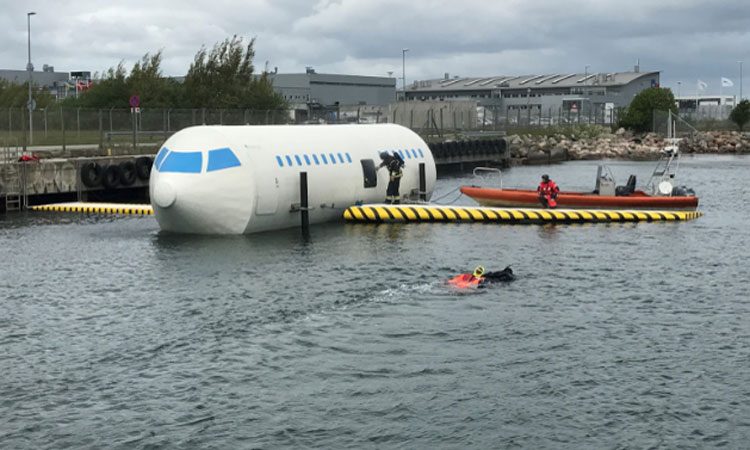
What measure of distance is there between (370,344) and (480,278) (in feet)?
23.8

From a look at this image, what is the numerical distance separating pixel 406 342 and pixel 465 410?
470cm

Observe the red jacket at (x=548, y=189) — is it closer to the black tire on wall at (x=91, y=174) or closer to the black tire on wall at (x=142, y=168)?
the black tire on wall at (x=142, y=168)

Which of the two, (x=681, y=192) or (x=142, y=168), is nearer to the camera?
(x=681, y=192)

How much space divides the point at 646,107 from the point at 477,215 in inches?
4226

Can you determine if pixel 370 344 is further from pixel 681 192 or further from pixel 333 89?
pixel 333 89

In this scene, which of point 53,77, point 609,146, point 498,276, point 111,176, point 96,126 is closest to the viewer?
point 498,276

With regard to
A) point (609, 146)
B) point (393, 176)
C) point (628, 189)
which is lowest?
point (628, 189)

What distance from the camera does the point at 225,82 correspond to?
98250 mm

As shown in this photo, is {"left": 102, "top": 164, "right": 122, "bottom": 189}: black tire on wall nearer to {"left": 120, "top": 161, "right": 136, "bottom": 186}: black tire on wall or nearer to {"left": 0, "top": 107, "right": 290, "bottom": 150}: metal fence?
{"left": 120, "top": 161, "right": 136, "bottom": 186}: black tire on wall

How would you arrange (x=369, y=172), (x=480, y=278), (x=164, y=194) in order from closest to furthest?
(x=480, y=278) < (x=164, y=194) < (x=369, y=172)

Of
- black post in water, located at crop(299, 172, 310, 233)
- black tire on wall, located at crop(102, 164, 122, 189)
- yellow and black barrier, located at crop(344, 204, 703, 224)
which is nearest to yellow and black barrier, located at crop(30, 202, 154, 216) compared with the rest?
black tire on wall, located at crop(102, 164, 122, 189)

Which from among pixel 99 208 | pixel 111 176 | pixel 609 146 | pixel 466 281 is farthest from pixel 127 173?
pixel 609 146

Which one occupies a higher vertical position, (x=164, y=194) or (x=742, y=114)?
(x=742, y=114)

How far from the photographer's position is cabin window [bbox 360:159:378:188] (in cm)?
4469
